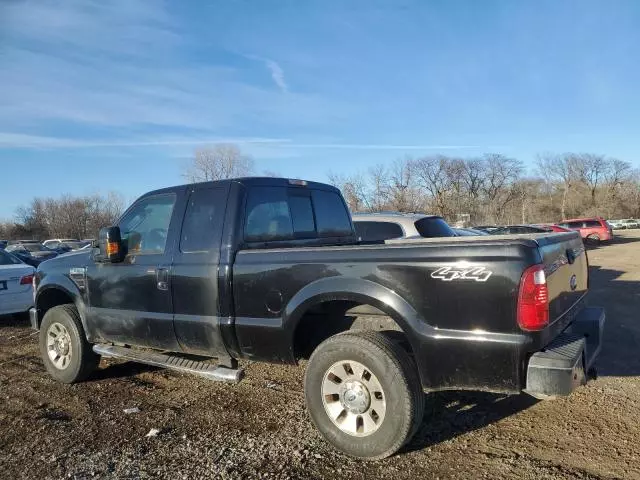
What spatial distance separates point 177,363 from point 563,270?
3288 mm

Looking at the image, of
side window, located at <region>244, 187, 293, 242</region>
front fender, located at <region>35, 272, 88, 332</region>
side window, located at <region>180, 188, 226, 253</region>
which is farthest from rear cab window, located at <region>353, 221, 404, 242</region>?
front fender, located at <region>35, 272, 88, 332</region>

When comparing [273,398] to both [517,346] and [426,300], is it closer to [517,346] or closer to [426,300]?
[426,300]

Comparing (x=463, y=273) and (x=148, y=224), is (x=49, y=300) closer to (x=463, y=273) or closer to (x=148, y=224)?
(x=148, y=224)

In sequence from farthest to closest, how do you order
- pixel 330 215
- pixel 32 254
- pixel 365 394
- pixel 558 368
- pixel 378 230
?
pixel 32 254 < pixel 378 230 < pixel 330 215 < pixel 365 394 < pixel 558 368

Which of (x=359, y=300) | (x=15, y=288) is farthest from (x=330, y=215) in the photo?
(x=15, y=288)

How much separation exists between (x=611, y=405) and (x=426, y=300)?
7.69 ft

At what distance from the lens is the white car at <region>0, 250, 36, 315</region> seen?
8828mm

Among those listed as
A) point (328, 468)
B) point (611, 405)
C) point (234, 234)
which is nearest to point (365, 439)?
point (328, 468)

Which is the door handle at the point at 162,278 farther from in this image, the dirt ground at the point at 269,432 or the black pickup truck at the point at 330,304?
the dirt ground at the point at 269,432

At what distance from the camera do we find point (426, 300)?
3355 millimetres

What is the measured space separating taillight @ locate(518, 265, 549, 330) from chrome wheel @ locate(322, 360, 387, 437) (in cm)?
105

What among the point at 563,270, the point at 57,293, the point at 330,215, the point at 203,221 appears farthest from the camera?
the point at 57,293

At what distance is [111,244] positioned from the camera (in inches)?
197

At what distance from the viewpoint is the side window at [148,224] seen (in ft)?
16.1
